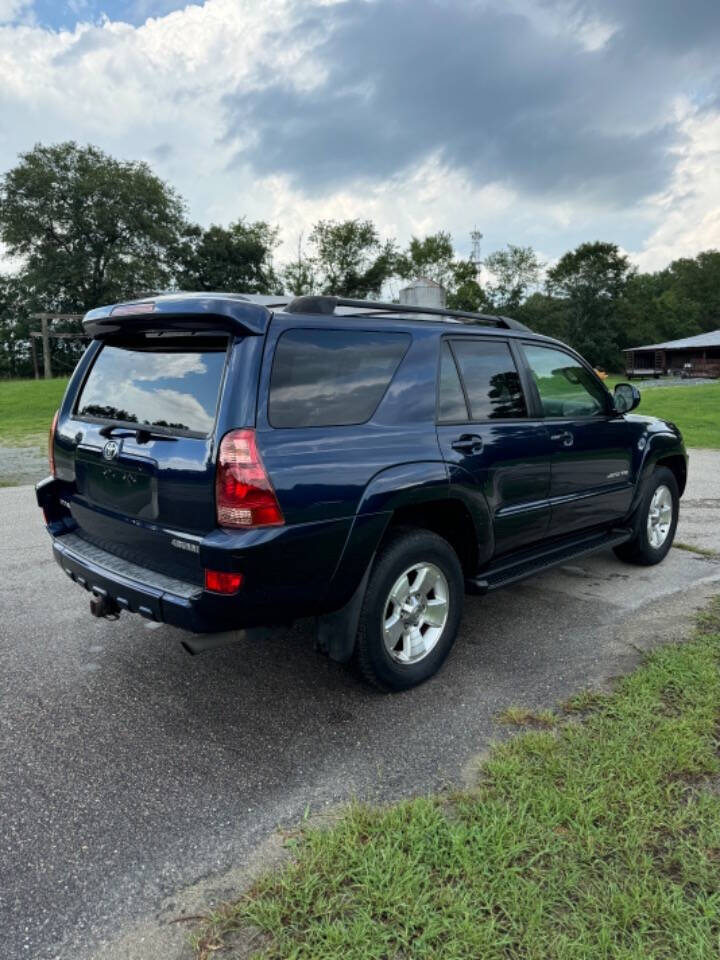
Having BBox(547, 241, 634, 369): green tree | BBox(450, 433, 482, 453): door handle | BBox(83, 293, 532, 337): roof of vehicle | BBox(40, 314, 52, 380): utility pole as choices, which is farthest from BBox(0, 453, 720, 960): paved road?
BBox(547, 241, 634, 369): green tree

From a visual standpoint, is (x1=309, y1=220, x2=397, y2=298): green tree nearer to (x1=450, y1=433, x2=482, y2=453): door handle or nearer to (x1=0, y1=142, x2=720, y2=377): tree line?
(x1=0, y1=142, x2=720, y2=377): tree line

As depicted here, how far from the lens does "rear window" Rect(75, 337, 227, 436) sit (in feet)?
8.99

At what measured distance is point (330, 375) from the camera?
2928 mm

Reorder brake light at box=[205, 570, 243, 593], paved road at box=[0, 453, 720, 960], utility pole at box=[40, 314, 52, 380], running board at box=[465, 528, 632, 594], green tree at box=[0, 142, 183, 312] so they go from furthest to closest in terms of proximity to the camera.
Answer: green tree at box=[0, 142, 183, 312], utility pole at box=[40, 314, 52, 380], running board at box=[465, 528, 632, 594], brake light at box=[205, 570, 243, 593], paved road at box=[0, 453, 720, 960]

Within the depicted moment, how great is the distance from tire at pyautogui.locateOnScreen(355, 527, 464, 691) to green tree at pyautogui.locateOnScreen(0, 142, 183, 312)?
4733 cm

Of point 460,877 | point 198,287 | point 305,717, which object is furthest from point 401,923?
point 198,287

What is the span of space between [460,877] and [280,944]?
1.88 ft

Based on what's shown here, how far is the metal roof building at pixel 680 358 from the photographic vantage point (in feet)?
167

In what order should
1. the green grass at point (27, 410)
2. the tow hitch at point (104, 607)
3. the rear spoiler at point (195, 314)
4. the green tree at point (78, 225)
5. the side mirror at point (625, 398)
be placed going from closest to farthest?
1. the rear spoiler at point (195, 314)
2. the tow hitch at point (104, 607)
3. the side mirror at point (625, 398)
4. the green grass at point (27, 410)
5. the green tree at point (78, 225)

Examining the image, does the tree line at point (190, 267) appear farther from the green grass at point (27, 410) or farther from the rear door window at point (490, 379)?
the rear door window at point (490, 379)

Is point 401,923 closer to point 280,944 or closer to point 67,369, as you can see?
point 280,944

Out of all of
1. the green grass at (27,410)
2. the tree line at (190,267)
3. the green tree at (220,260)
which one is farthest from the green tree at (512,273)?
the green grass at (27,410)

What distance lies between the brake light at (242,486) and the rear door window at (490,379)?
1.46 meters

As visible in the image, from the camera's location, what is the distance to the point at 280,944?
5.87 feet
